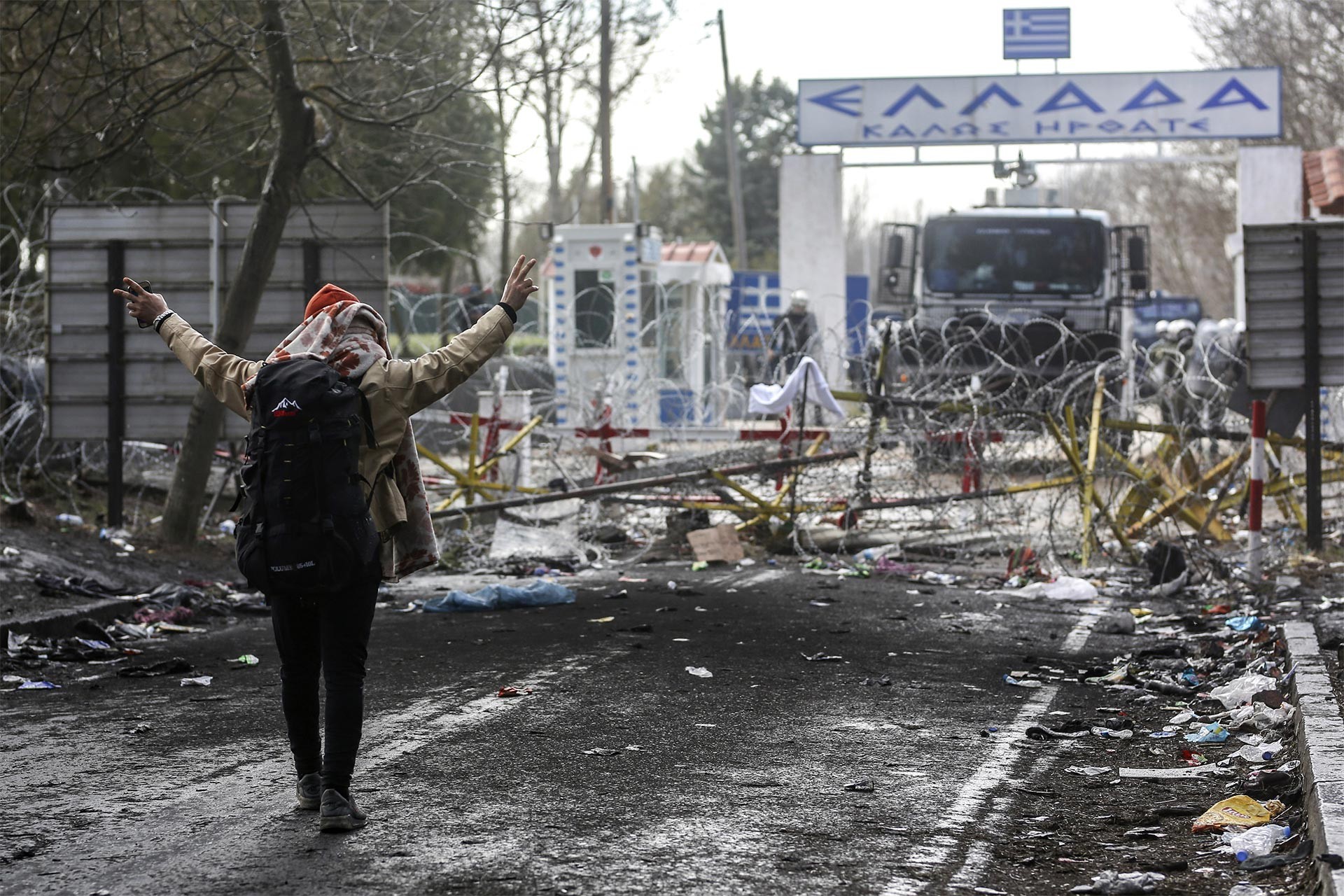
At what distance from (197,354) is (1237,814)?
3.68 m

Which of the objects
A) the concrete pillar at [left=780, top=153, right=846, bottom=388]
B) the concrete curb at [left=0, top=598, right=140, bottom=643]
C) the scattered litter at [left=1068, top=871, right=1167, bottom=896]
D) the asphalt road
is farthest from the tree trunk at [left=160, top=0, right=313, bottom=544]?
the concrete pillar at [left=780, top=153, right=846, bottom=388]

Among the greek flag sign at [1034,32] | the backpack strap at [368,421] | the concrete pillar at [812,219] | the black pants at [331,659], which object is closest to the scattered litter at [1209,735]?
the black pants at [331,659]

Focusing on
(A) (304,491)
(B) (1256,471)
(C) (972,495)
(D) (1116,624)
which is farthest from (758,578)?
(A) (304,491)

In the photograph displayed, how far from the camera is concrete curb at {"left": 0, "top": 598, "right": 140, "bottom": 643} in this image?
8.94 meters

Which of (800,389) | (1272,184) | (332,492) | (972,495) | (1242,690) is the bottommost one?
(1242,690)

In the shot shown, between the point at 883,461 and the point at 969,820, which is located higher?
the point at 883,461

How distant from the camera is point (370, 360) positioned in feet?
16.5

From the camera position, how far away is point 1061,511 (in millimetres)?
11719

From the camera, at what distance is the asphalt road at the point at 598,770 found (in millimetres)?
4434

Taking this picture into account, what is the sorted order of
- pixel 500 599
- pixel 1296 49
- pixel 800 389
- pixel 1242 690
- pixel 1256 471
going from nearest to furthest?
1. pixel 1242 690
2. pixel 500 599
3. pixel 1256 471
4. pixel 800 389
5. pixel 1296 49

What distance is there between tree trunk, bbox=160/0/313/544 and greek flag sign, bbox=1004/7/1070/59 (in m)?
16.9

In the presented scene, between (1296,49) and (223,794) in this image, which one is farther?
(1296,49)

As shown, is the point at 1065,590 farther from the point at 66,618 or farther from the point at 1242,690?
the point at 66,618

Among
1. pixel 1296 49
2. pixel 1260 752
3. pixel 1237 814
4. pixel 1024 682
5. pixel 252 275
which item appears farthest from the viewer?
pixel 1296 49
